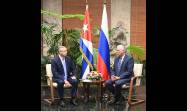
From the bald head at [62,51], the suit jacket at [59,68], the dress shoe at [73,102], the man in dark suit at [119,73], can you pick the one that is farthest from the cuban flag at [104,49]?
Answer: the dress shoe at [73,102]

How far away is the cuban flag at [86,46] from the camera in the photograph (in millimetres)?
10859

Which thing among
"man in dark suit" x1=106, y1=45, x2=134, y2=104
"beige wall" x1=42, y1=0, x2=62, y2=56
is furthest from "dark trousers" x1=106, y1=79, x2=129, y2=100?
"beige wall" x1=42, y1=0, x2=62, y2=56

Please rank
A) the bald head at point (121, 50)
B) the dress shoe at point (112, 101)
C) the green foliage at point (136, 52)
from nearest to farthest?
the green foliage at point (136, 52) < the dress shoe at point (112, 101) < the bald head at point (121, 50)

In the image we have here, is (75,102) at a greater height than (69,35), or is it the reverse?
(69,35)

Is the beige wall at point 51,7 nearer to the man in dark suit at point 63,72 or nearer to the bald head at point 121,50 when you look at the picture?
the man in dark suit at point 63,72

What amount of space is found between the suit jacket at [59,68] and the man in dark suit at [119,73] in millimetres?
757

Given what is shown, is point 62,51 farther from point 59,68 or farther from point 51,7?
point 51,7

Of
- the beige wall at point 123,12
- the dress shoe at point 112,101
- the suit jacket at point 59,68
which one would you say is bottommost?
the dress shoe at point 112,101

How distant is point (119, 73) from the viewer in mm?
10836

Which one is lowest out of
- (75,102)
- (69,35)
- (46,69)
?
(75,102)
